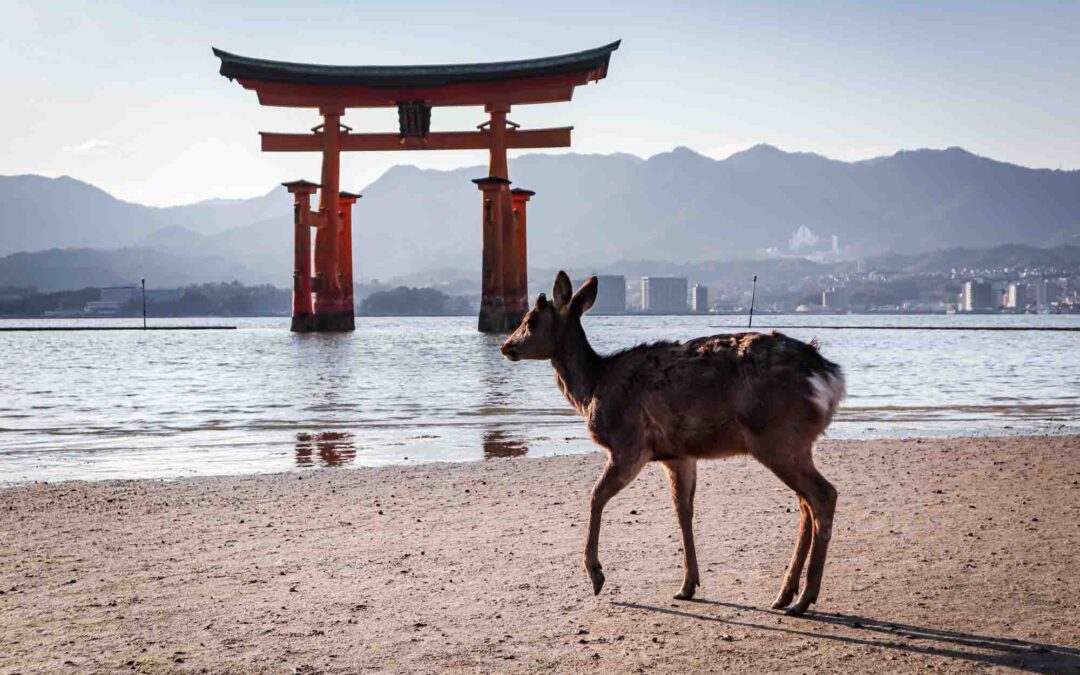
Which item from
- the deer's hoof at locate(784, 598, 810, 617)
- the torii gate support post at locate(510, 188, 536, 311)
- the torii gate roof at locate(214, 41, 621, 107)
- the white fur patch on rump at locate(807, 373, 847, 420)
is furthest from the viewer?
the torii gate support post at locate(510, 188, 536, 311)

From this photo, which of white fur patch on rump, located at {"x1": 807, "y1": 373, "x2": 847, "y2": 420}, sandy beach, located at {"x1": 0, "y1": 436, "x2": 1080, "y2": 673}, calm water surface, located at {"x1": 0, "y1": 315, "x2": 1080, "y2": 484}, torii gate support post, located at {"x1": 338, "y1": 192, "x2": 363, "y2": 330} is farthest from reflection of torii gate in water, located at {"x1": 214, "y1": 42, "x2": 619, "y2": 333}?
white fur patch on rump, located at {"x1": 807, "y1": 373, "x2": 847, "y2": 420}

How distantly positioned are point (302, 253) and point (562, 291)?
67007mm

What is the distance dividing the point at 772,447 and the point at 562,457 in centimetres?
721

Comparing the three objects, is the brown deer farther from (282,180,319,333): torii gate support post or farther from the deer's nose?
(282,180,319,333): torii gate support post

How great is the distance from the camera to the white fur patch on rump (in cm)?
551

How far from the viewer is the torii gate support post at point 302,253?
69812 millimetres

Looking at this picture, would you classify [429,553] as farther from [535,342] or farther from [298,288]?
[298,288]

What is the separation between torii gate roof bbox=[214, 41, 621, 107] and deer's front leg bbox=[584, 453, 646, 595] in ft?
183

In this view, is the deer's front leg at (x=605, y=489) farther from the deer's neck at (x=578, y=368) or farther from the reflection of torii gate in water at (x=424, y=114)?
the reflection of torii gate in water at (x=424, y=114)

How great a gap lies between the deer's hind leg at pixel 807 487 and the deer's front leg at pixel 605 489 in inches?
25.2

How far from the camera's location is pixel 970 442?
13.5 meters

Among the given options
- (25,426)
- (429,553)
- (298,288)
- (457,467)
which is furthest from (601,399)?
(298,288)

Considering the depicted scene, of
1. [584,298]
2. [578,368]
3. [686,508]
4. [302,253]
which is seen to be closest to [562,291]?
[584,298]

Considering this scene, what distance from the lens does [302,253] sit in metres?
71.5
